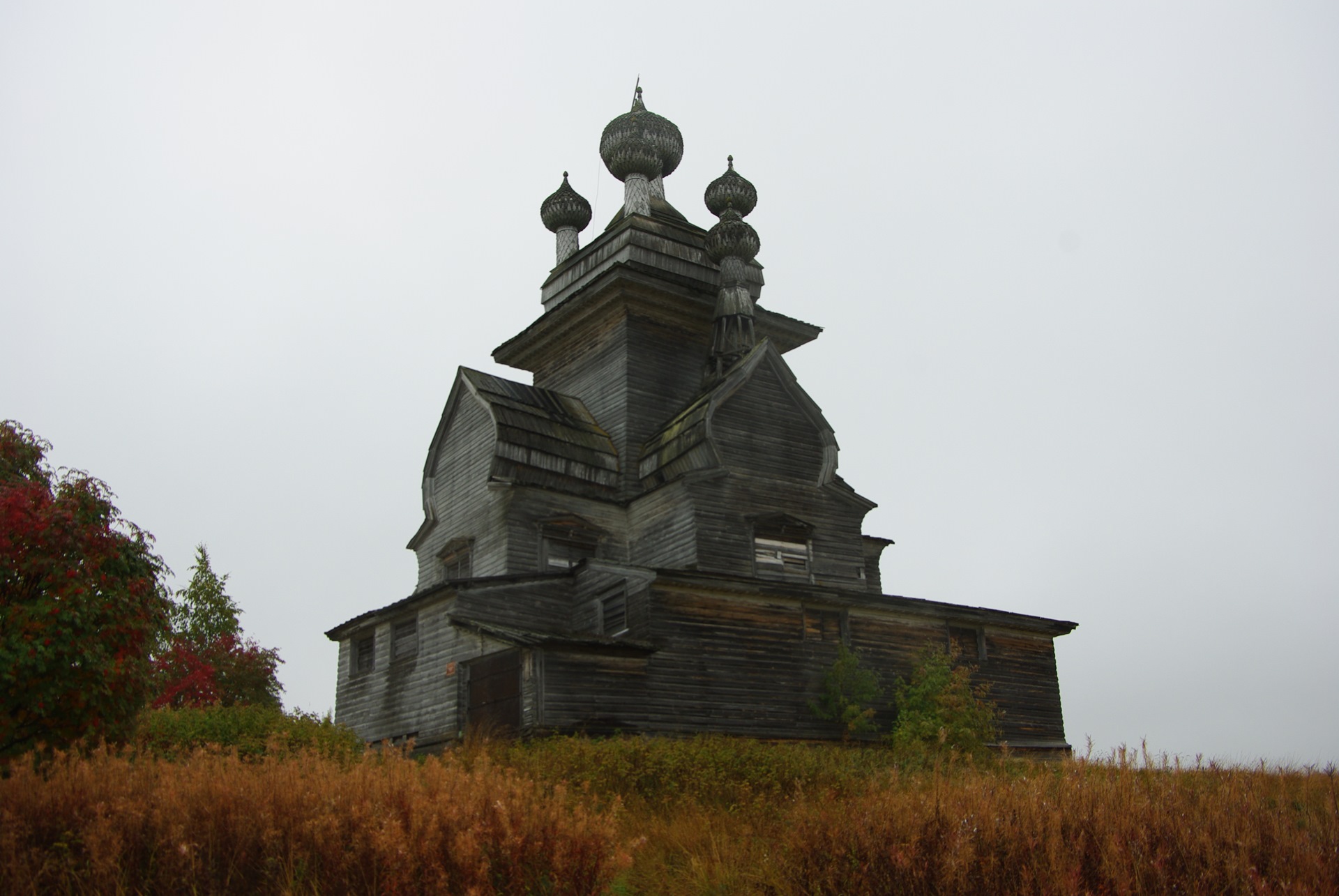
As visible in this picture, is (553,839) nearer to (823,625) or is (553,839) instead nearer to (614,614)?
(614,614)

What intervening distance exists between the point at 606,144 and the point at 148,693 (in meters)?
26.1

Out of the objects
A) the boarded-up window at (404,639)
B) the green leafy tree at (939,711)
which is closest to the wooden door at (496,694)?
the boarded-up window at (404,639)

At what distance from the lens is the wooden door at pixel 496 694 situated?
20.0 meters

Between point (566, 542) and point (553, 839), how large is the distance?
18.7 m

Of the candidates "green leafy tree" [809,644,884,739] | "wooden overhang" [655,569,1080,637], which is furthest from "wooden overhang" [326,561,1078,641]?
"green leafy tree" [809,644,884,739]

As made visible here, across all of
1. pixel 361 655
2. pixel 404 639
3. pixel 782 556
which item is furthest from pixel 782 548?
pixel 361 655

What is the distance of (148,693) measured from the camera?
12.2 meters

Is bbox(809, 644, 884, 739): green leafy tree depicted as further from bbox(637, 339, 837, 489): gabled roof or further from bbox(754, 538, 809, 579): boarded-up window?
bbox(637, 339, 837, 489): gabled roof

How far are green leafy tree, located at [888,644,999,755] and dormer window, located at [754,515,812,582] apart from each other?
144 inches

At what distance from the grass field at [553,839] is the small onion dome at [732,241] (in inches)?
861

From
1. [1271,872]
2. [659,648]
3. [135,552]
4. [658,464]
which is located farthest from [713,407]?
[1271,872]

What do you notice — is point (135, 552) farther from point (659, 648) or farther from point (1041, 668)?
point (1041, 668)

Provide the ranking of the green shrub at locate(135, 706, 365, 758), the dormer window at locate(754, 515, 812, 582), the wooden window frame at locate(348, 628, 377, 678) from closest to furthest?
the green shrub at locate(135, 706, 365, 758)
the wooden window frame at locate(348, 628, 377, 678)
the dormer window at locate(754, 515, 812, 582)

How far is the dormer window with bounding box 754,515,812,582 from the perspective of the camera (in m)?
26.1
